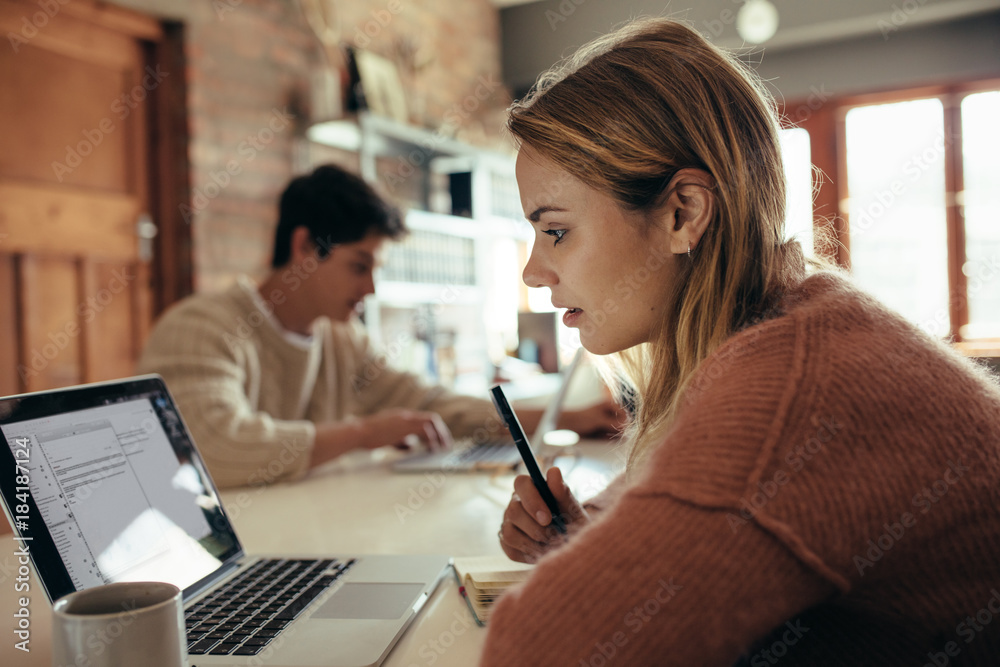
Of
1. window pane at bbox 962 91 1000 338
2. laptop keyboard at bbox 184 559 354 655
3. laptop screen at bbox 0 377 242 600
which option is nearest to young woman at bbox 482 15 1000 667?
laptop keyboard at bbox 184 559 354 655

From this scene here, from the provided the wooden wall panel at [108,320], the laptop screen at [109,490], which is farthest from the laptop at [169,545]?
the wooden wall panel at [108,320]

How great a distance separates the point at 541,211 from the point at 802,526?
1.52 feet

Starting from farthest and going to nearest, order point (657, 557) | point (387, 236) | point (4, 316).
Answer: point (4, 316), point (387, 236), point (657, 557)

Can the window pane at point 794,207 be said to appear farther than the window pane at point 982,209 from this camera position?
No

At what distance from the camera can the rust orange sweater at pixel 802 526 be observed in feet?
1.60

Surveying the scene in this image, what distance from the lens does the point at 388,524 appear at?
111cm

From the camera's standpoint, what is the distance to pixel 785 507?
0.49 m

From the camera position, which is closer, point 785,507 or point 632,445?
point 785,507

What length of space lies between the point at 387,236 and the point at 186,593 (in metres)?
1.34

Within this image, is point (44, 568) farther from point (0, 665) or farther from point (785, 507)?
point (785, 507)

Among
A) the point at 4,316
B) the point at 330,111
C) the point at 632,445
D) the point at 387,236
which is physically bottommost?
the point at 632,445

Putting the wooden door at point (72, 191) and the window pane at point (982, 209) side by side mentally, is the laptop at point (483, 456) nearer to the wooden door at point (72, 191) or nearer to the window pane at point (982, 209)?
the wooden door at point (72, 191)

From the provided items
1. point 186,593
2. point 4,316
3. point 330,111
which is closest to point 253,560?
point 186,593

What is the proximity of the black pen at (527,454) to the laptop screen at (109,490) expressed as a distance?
0.36 metres
